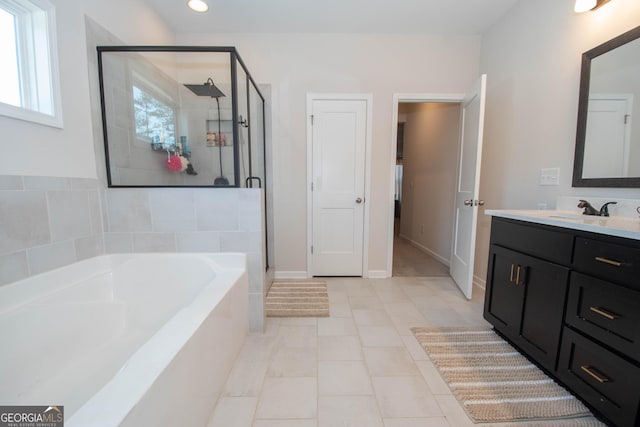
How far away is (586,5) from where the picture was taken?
59.8 inches

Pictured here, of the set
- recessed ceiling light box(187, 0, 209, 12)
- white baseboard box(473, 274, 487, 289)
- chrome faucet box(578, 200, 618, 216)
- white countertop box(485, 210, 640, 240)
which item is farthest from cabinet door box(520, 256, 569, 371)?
recessed ceiling light box(187, 0, 209, 12)

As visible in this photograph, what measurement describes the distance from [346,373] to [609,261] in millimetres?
1327

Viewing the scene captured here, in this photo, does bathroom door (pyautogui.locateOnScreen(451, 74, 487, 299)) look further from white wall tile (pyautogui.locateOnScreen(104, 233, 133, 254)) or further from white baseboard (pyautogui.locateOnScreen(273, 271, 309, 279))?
white wall tile (pyautogui.locateOnScreen(104, 233, 133, 254))

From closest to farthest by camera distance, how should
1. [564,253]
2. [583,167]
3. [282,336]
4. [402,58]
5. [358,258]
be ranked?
[564,253]
[583,167]
[282,336]
[402,58]
[358,258]

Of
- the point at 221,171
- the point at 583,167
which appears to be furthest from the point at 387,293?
the point at 221,171

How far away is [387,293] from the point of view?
2426 millimetres

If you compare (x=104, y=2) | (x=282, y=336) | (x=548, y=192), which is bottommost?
(x=282, y=336)

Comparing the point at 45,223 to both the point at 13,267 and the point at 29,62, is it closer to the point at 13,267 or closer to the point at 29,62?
the point at 13,267

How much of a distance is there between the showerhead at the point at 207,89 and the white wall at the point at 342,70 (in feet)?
2.35

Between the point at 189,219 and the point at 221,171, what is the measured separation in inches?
16.1

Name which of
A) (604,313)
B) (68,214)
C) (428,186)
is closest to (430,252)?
(428,186)

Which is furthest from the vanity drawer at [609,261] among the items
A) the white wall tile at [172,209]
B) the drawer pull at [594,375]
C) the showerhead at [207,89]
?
the showerhead at [207,89]

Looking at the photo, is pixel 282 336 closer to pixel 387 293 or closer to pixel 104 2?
Answer: pixel 387 293

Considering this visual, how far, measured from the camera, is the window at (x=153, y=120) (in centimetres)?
188
